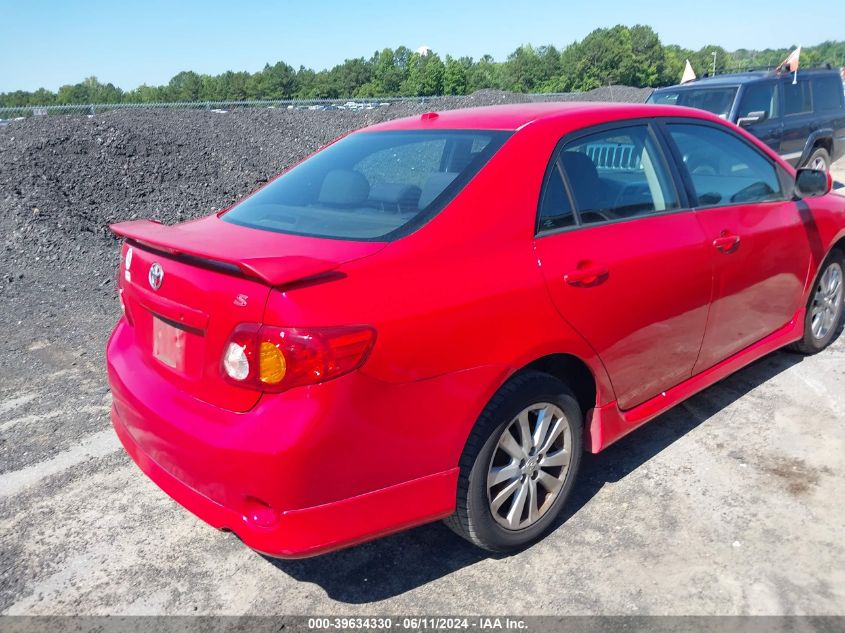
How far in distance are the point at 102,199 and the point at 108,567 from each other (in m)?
7.69

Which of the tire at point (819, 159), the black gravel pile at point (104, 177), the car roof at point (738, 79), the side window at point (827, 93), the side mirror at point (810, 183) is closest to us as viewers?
the side mirror at point (810, 183)

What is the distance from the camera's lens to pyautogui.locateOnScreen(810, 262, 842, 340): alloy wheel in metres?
4.88

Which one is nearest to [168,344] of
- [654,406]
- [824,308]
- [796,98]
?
[654,406]

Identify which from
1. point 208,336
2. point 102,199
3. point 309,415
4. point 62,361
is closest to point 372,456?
point 309,415

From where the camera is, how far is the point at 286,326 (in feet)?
7.47

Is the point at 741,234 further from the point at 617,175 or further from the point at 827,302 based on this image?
the point at 827,302

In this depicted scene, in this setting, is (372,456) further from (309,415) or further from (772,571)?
(772,571)

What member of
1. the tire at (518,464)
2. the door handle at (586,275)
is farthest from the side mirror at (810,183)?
the tire at (518,464)

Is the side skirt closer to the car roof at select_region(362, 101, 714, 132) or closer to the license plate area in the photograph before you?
the car roof at select_region(362, 101, 714, 132)

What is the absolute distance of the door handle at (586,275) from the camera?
2.92m

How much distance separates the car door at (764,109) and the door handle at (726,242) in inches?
Answer: 282

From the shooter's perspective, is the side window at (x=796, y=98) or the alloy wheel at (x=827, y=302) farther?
the side window at (x=796, y=98)

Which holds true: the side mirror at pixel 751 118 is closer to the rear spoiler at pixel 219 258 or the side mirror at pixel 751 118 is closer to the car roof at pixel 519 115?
the car roof at pixel 519 115

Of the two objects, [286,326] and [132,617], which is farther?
[132,617]
